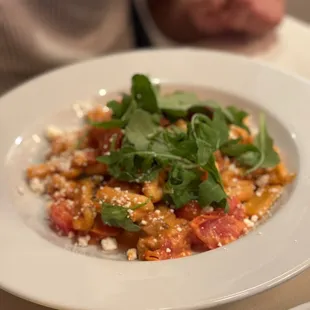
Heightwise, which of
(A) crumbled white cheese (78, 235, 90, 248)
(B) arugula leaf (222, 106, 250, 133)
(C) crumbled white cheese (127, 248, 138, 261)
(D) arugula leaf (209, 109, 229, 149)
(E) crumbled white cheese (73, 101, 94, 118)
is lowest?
(E) crumbled white cheese (73, 101, 94, 118)

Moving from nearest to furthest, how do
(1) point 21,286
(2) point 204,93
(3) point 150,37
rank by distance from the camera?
(1) point 21,286
(2) point 204,93
(3) point 150,37

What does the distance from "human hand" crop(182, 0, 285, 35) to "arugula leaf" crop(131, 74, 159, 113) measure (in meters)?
0.50

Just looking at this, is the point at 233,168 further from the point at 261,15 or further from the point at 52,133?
the point at 261,15

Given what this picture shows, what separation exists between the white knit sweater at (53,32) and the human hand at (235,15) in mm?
250

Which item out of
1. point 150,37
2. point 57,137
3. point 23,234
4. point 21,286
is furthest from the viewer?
point 150,37

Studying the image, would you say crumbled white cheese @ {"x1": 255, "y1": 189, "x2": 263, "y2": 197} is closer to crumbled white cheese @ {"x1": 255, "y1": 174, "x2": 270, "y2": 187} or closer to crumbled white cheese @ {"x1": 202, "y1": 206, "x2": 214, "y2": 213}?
crumbled white cheese @ {"x1": 255, "y1": 174, "x2": 270, "y2": 187}

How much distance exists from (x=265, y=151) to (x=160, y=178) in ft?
0.77

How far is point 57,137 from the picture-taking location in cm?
126

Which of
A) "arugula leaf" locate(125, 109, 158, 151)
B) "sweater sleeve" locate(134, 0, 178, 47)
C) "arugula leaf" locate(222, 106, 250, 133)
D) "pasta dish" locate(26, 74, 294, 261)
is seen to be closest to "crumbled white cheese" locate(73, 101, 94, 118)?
"pasta dish" locate(26, 74, 294, 261)

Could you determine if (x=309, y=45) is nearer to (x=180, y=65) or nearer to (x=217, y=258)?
(x=180, y=65)

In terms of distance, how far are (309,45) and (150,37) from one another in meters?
0.50

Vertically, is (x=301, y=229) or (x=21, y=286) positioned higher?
(x=301, y=229)

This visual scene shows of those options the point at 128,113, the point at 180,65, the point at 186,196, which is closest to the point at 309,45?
the point at 180,65

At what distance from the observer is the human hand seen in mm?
1546
